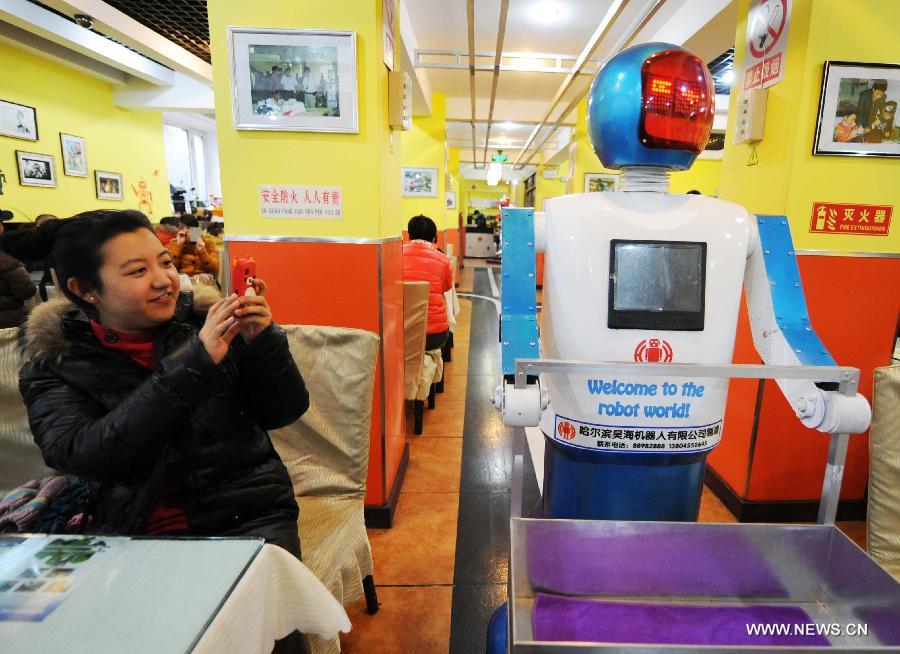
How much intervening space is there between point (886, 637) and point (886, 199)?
1.72 meters

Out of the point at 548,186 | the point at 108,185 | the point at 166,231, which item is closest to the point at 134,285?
the point at 166,231

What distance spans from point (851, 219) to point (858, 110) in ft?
1.29

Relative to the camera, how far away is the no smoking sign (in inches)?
76.7

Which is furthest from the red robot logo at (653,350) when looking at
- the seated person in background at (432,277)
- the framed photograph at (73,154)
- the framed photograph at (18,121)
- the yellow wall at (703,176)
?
the yellow wall at (703,176)

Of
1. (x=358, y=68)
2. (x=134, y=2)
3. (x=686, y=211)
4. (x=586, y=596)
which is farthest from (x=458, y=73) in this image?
(x=586, y=596)

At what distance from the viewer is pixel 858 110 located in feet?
6.12

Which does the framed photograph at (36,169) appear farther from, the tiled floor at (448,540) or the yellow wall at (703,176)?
the yellow wall at (703,176)

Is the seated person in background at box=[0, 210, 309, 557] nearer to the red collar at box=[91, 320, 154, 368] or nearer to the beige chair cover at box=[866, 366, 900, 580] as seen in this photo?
the red collar at box=[91, 320, 154, 368]

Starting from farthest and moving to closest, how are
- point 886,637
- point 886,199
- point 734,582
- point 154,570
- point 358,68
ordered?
point 886,199
point 358,68
point 734,582
point 886,637
point 154,570

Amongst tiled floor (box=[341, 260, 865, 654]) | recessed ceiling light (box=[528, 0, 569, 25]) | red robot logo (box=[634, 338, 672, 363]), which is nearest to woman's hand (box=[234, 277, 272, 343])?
red robot logo (box=[634, 338, 672, 363])

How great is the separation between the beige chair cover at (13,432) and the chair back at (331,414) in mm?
575

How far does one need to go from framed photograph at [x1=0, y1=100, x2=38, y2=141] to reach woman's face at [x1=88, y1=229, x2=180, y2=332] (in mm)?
6079

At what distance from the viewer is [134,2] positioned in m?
4.56

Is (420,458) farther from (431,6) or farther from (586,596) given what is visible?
(431,6)
